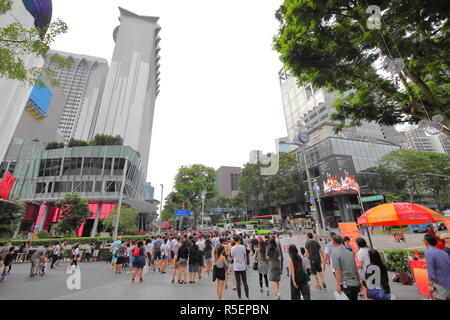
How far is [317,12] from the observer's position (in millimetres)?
6035

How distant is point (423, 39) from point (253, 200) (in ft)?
152

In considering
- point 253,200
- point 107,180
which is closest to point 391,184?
point 253,200

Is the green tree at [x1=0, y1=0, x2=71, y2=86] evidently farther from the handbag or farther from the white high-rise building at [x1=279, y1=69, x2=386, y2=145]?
the white high-rise building at [x1=279, y1=69, x2=386, y2=145]

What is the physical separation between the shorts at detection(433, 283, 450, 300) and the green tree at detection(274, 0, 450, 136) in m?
5.66

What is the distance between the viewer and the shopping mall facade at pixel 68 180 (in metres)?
33.3

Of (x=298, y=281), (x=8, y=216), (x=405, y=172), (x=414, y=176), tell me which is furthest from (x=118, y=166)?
(x=414, y=176)

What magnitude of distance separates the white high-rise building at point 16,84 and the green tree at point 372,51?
1924cm

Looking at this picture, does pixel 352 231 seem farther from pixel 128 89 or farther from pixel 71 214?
pixel 128 89

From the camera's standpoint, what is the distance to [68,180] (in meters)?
34.3

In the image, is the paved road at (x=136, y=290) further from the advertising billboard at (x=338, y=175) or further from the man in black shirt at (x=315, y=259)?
the advertising billboard at (x=338, y=175)

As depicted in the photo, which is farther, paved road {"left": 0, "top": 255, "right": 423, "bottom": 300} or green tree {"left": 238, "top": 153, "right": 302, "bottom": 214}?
green tree {"left": 238, "top": 153, "right": 302, "bottom": 214}

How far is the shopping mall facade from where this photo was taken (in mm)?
33344

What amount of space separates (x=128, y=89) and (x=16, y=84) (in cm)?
5374

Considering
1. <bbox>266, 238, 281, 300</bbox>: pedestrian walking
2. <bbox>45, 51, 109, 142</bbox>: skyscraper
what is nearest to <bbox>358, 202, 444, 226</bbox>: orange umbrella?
<bbox>266, 238, 281, 300</bbox>: pedestrian walking
